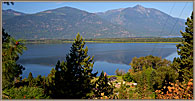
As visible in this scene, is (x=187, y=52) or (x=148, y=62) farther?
(x=148, y=62)

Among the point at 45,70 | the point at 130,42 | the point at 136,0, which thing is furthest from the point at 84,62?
the point at 130,42

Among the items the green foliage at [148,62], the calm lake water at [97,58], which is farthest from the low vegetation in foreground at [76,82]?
the calm lake water at [97,58]

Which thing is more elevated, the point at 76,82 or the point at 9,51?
the point at 9,51

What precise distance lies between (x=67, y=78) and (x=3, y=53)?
17.7ft

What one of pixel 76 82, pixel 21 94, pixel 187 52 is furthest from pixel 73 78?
pixel 187 52

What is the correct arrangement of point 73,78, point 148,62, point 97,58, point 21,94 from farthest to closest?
point 97,58, point 148,62, point 73,78, point 21,94

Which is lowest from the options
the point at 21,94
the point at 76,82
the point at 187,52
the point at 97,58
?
the point at 97,58

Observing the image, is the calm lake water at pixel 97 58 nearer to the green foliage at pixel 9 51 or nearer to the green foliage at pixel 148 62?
the green foliage at pixel 148 62

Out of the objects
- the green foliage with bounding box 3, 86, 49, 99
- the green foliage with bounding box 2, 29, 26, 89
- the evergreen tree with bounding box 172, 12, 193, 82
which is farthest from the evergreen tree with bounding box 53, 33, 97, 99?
the evergreen tree with bounding box 172, 12, 193, 82

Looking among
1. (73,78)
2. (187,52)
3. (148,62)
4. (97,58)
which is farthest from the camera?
(97,58)

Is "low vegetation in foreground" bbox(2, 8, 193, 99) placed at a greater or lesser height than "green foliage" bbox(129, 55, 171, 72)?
greater

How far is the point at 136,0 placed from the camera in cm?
319

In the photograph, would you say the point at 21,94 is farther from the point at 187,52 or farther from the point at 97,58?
the point at 97,58

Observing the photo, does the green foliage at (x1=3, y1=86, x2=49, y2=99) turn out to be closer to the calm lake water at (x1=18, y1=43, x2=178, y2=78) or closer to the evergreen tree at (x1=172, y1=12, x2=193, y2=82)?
the evergreen tree at (x1=172, y1=12, x2=193, y2=82)
